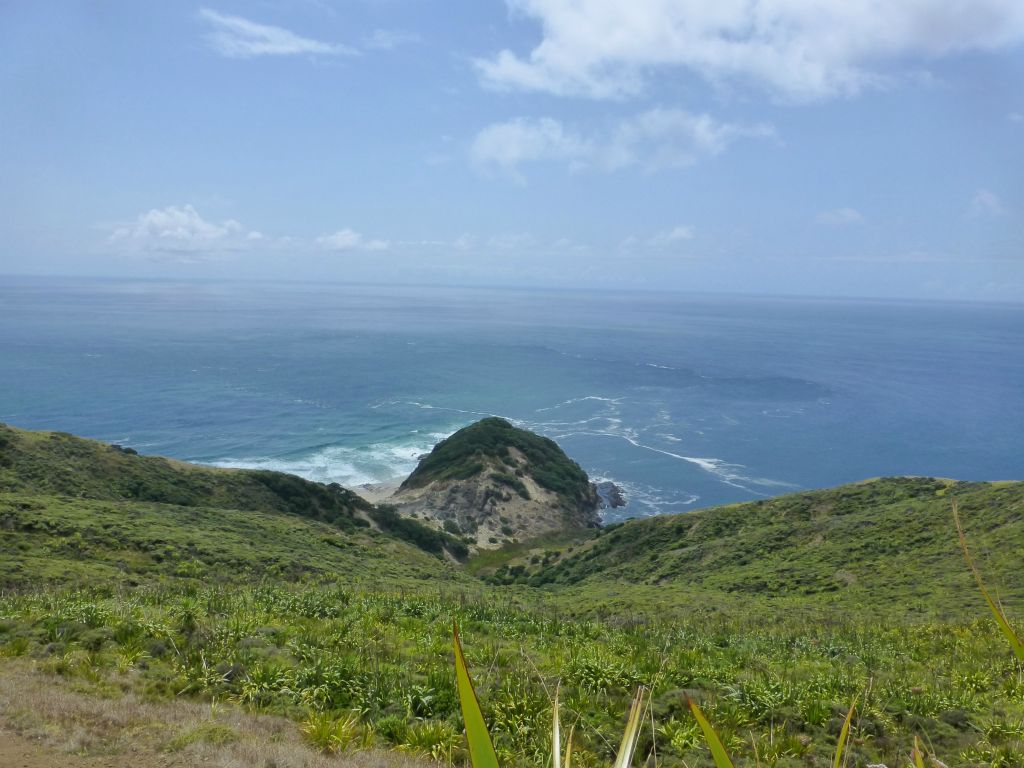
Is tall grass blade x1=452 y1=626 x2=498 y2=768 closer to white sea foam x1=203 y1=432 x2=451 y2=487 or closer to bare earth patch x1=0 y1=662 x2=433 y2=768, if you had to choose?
bare earth patch x1=0 y1=662 x2=433 y2=768

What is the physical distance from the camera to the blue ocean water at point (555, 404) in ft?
246

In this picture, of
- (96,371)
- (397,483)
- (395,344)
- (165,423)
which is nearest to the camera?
(397,483)

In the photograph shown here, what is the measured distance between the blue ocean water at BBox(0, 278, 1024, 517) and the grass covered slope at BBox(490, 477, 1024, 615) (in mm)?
23931

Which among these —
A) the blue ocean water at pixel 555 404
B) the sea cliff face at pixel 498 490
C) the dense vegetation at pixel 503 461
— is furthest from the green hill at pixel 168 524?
the blue ocean water at pixel 555 404

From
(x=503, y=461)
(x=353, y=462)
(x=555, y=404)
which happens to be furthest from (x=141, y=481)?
(x=555, y=404)

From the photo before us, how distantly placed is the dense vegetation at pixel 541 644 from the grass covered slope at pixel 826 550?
0.23 meters

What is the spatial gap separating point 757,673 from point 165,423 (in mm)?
86515

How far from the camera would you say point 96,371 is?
4218 inches

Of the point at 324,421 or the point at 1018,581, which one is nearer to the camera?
the point at 1018,581

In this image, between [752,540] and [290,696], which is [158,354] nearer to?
[752,540]

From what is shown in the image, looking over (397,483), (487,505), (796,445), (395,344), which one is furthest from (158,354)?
(796,445)

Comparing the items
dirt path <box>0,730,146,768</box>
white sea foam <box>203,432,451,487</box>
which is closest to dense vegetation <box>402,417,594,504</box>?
white sea foam <box>203,432,451,487</box>

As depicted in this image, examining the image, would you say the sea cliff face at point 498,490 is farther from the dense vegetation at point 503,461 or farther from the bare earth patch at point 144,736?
the bare earth patch at point 144,736

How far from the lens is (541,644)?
11.0 meters
